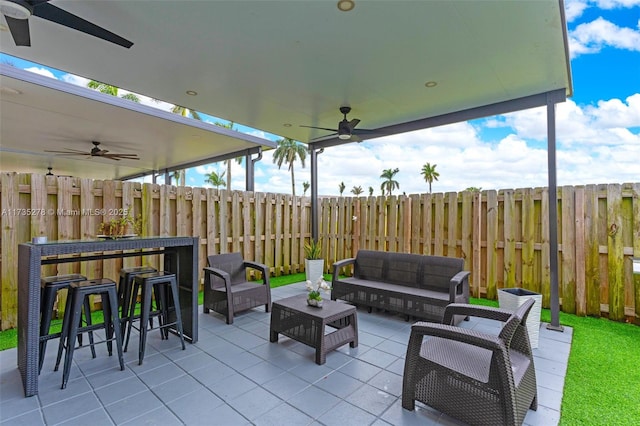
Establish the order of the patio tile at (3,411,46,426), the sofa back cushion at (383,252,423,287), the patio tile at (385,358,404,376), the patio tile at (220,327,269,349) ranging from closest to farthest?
the patio tile at (3,411,46,426)
the patio tile at (385,358,404,376)
the patio tile at (220,327,269,349)
the sofa back cushion at (383,252,423,287)

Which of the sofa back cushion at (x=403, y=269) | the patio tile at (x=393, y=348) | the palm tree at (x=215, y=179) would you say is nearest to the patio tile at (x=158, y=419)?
the patio tile at (x=393, y=348)

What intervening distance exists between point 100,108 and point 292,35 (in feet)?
11.7

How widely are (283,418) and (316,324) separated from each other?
910 mm

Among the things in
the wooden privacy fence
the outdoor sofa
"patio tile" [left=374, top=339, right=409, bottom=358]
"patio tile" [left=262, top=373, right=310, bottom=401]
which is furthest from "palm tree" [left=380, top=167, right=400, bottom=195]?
"patio tile" [left=262, top=373, right=310, bottom=401]

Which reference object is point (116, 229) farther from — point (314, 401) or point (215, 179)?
point (215, 179)

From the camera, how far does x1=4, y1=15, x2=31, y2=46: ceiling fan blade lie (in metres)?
2.15

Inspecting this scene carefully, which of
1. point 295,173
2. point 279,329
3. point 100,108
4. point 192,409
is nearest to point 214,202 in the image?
point 100,108

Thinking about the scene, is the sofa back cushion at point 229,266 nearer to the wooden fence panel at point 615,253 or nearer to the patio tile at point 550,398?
the patio tile at point 550,398

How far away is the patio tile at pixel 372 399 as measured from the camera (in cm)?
211

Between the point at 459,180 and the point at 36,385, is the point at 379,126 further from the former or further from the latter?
the point at 459,180

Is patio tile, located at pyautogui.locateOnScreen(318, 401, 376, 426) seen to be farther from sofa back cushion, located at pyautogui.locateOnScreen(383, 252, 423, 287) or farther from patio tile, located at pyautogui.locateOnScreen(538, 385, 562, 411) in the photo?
sofa back cushion, located at pyautogui.locateOnScreen(383, 252, 423, 287)

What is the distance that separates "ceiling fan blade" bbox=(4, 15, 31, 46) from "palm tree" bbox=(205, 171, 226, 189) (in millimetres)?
27994

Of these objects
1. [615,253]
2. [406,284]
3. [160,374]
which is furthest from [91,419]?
[615,253]

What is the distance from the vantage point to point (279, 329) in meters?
3.17
